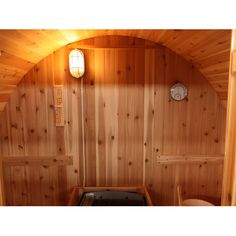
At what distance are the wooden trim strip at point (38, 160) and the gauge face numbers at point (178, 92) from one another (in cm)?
165

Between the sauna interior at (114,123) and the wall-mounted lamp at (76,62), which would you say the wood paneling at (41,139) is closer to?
the sauna interior at (114,123)

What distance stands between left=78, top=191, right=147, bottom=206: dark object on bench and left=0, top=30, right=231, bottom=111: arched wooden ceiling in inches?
63.7

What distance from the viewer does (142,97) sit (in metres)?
2.54

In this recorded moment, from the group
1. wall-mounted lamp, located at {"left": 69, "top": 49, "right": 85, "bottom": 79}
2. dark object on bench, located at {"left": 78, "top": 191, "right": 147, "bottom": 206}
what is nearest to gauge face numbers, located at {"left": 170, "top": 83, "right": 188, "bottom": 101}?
wall-mounted lamp, located at {"left": 69, "top": 49, "right": 85, "bottom": 79}

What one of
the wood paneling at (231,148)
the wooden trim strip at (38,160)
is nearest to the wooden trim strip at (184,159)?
the wooden trim strip at (38,160)

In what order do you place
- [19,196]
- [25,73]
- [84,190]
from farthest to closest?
1. [19,196]
2. [84,190]
3. [25,73]

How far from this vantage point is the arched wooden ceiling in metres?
1.58

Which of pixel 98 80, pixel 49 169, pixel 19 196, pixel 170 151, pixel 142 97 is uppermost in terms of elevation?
pixel 98 80

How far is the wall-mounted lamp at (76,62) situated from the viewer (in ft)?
7.63
